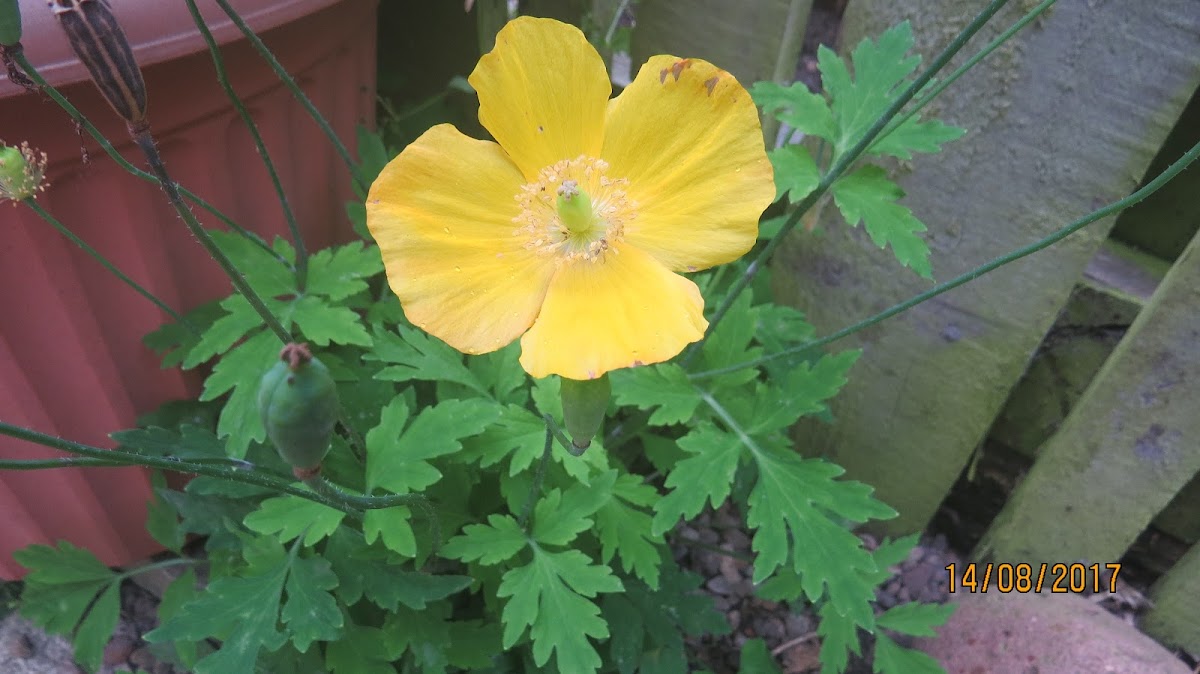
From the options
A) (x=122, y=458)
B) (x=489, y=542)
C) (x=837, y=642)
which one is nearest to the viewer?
(x=122, y=458)

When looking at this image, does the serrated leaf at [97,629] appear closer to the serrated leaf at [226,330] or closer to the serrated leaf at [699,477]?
the serrated leaf at [226,330]

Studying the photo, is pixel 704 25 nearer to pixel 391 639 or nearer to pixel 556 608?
pixel 556 608

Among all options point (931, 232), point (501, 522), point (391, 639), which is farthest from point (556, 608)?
point (931, 232)

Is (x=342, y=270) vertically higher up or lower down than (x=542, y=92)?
lower down

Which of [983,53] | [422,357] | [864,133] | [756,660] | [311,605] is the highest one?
[983,53]

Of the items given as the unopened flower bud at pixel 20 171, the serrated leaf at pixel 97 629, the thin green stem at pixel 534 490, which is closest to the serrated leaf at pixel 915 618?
the thin green stem at pixel 534 490

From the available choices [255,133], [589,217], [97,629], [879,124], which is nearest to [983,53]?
[879,124]

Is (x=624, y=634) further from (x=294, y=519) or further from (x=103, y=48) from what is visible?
(x=103, y=48)
